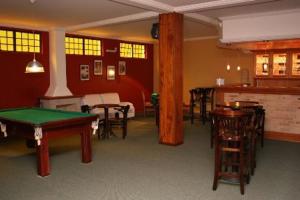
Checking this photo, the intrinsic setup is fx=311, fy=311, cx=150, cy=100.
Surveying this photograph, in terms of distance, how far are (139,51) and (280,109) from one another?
238 inches

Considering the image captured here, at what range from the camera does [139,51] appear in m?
11.6

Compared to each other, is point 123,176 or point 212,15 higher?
point 212,15

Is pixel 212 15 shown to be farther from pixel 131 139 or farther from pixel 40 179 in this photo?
pixel 40 179

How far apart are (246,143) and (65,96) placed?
18.4 feet

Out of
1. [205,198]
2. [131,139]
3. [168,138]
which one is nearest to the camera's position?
[205,198]

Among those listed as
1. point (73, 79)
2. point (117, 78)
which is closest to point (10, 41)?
point (73, 79)

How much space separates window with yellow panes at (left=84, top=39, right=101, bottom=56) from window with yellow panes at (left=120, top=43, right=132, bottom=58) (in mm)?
1006

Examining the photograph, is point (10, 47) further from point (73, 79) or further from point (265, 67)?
point (265, 67)

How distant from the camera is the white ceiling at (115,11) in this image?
565cm

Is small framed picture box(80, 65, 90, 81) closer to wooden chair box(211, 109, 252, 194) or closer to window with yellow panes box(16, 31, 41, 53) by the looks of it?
window with yellow panes box(16, 31, 41, 53)

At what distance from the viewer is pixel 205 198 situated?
12.5 feet

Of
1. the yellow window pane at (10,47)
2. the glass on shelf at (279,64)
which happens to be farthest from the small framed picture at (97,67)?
the glass on shelf at (279,64)

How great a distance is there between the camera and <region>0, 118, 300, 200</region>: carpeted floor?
394 cm

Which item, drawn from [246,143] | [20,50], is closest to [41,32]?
[20,50]
